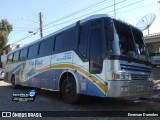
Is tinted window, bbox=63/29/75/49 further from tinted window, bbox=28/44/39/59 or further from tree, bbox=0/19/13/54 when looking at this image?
tree, bbox=0/19/13/54

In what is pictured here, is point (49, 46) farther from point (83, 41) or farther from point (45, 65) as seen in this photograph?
point (83, 41)

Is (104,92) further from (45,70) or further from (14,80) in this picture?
(14,80)

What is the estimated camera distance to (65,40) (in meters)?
10.7

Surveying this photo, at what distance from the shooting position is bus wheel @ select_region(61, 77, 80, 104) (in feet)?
31.5

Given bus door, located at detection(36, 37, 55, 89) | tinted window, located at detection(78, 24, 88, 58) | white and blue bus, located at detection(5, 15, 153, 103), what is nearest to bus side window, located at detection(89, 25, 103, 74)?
white and blue bus, located at detection(5, 15, 153, 103)

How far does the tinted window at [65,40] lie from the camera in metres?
10.2

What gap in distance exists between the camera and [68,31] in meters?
10.6

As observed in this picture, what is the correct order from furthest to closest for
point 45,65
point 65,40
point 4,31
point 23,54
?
point 4,31 → point 23,54 → point 45,65 → point 65,40

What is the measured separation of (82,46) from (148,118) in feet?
11.5

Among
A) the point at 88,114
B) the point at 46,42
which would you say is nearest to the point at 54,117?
the point at 88,114

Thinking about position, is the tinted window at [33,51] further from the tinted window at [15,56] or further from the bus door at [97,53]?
the bus door at [97,53]

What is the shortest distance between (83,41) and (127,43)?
1.61m

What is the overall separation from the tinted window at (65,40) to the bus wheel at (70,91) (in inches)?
53.2

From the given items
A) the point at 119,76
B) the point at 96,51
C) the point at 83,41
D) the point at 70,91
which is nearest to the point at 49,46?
the point at 70,91
